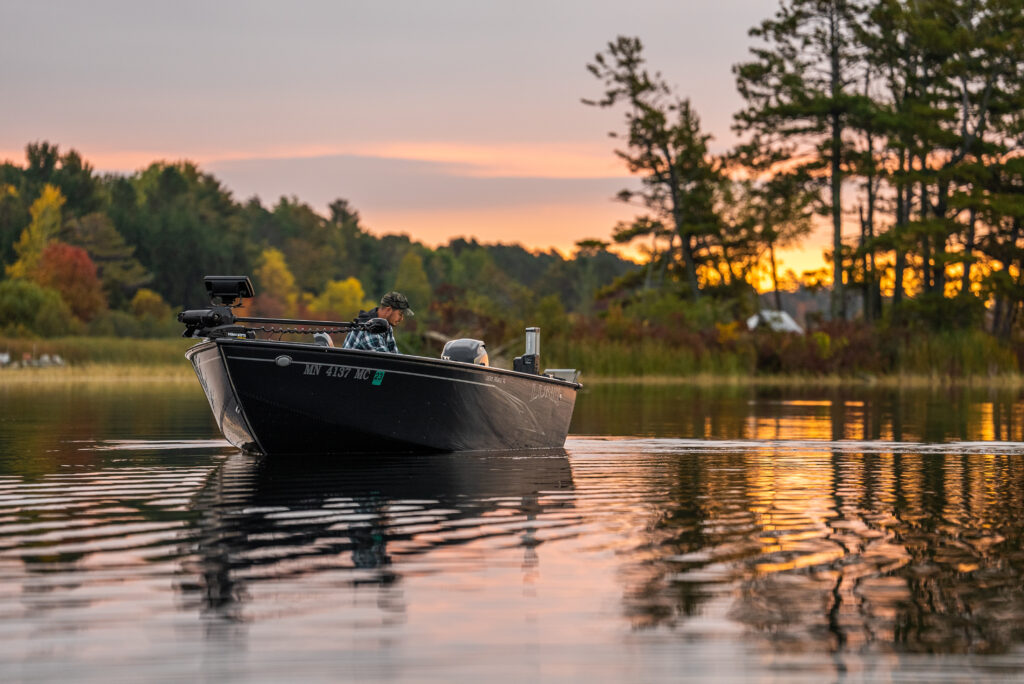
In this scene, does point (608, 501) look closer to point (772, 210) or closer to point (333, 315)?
point (772, 210)

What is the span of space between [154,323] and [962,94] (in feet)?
171

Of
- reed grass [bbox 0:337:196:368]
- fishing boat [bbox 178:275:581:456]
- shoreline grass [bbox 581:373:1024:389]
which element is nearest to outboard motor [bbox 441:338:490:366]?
fishing boat [bbox 178:275:581:456]

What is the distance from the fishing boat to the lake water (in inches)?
13.4

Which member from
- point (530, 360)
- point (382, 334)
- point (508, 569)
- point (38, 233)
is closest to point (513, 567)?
point (508, 569)

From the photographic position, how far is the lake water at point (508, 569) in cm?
611

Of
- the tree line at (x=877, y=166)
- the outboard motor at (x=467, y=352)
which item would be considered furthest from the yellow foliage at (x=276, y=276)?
the outboard motor at (x=467, y=352)

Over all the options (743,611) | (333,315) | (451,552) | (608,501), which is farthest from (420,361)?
(333,315)

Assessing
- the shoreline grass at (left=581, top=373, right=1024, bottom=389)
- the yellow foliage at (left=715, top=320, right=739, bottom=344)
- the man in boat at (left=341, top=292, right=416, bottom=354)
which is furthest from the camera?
the yellow foliage at (left=715, top=320, right=739, bottom=344)

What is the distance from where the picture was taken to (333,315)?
296 feet

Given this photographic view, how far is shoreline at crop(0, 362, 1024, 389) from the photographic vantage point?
49031 millimetres

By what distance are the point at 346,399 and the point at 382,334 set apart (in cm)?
87

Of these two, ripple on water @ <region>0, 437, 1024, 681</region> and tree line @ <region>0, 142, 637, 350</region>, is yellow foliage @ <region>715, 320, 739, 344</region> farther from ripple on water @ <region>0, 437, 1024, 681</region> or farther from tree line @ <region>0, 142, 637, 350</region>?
ripple on water @ <region>0, 437, 1024, 681</region>

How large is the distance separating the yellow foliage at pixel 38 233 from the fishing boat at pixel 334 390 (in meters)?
81.8

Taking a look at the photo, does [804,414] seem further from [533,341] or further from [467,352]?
[467,352]
